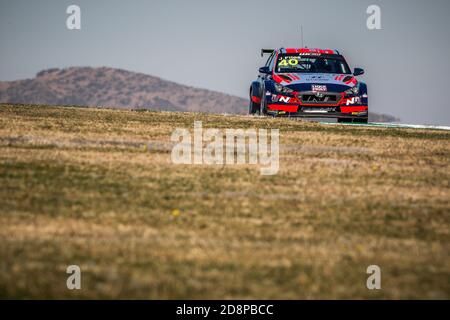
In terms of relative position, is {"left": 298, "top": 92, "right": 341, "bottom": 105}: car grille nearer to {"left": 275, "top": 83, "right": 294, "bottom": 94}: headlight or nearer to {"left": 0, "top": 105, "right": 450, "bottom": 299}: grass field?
{"left": 275, "top": 83, "right": 294, "bottom": 94}: headlight

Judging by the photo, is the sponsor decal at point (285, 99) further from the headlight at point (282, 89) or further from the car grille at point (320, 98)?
the car grille at point (320, 98)

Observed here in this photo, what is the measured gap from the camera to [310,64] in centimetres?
1702

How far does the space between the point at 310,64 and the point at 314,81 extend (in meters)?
1.36

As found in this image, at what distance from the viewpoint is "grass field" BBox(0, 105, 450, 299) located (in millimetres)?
4328

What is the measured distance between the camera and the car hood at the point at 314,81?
15.6 meters

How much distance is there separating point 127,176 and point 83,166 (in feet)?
2.48

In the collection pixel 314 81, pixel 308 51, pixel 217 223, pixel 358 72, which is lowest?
pixel 217 223

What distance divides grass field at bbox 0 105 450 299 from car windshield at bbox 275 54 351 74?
6.41m

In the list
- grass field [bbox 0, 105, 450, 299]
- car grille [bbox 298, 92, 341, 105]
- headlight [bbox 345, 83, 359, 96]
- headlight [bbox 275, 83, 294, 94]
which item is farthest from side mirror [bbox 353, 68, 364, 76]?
grass field [bbox 0, 105, 450, 299]

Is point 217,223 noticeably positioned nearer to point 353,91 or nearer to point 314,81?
point 314,81

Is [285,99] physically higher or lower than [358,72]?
lower

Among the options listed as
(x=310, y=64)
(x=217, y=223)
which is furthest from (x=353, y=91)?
(x=217, y=223)

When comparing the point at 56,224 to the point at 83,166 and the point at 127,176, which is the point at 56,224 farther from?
the point at 83,166

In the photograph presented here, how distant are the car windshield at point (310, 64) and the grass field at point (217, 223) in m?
6.41
